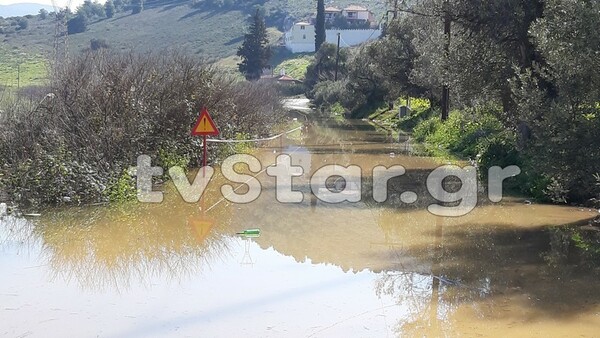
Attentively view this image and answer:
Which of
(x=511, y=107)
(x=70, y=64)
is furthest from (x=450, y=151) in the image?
(x=70, y=64)

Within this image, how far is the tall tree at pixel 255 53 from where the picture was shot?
8812 cm

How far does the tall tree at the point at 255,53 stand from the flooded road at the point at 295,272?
7358 centimetres

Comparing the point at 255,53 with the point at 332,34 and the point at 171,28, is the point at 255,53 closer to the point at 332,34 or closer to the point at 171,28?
the point at 332,34

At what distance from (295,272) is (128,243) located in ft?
9.71

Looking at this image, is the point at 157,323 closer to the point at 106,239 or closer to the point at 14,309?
the point at 14,309

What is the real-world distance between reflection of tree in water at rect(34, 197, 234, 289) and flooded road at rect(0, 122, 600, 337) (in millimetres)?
33

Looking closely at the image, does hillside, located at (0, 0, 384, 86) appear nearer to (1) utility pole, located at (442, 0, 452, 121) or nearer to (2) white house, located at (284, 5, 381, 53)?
(2) white house, located at (284, 5, 381, 53)

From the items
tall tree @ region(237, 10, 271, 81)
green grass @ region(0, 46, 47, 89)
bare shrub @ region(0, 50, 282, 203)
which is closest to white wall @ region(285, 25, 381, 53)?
tall tree @ region(237, 10, 271, 81)

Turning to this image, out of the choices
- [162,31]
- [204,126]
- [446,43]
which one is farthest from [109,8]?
[204,126]

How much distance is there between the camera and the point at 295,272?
10.0 metres

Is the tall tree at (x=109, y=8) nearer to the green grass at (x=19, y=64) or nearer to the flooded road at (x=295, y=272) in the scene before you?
the green grass at (x=19, y=64)

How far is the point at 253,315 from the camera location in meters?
7.96

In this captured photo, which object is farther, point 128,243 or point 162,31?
point 162,31

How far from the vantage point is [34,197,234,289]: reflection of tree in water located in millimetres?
9750
